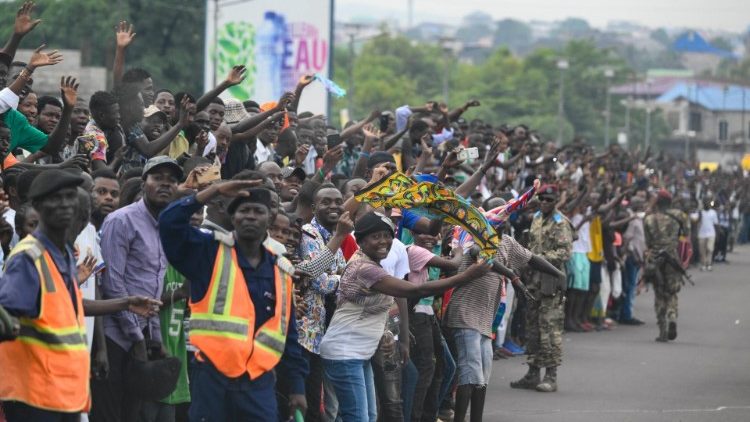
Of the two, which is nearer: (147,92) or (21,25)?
(21,25)

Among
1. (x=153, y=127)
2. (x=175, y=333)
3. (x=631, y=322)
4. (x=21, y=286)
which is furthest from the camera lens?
(x=631, y=322)

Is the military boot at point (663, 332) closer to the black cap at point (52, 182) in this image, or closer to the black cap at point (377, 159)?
the black cap at point (377, 159)

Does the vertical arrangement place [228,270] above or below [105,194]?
below

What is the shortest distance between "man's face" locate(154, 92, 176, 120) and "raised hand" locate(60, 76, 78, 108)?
2.03 metres

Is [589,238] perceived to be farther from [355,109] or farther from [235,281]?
[355,109]

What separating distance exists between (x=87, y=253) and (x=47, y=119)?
297cm

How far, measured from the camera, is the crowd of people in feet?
23.7

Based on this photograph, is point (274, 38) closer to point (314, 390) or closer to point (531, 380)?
point (531, 380)

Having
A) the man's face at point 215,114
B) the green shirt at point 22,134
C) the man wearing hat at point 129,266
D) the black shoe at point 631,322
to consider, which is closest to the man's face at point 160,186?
the man wearing hat at point 129,266

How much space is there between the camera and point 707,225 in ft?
115

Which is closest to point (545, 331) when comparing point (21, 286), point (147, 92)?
point (147, 92)

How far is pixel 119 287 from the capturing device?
8.76 metres

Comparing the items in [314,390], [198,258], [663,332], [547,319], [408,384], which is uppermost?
[198,258]

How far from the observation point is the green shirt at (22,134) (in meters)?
10.2
